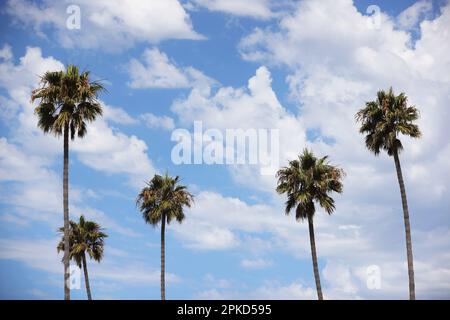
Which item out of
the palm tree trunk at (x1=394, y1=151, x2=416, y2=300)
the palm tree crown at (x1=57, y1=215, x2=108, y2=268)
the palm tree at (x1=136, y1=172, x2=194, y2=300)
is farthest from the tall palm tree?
the palm tree crown at (x1=57, y1=215, x2=108, y2=268)

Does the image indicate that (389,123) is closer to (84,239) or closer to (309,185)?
(309,185)

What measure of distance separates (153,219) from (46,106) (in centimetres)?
1763

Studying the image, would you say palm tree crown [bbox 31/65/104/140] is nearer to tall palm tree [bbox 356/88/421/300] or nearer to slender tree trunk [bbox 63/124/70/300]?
slender tree trunk [bbox 63/124/70/300]

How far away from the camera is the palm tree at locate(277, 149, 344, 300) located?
49.3 meters

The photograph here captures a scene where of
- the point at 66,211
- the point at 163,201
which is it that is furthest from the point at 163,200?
the point at 66,211

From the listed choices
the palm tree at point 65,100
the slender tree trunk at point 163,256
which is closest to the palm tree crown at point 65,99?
the palm tree at point 65,100

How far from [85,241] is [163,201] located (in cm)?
1800

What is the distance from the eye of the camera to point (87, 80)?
137 ft

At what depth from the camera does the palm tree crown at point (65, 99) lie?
4109 centimetres

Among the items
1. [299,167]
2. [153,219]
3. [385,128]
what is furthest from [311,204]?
[153,219]

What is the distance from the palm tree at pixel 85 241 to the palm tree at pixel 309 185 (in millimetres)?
28084

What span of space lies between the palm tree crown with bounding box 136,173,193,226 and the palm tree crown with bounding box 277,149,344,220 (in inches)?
413

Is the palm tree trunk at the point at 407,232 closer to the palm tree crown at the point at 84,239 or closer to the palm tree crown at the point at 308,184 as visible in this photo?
the palm tree crown at the point at 308,184
